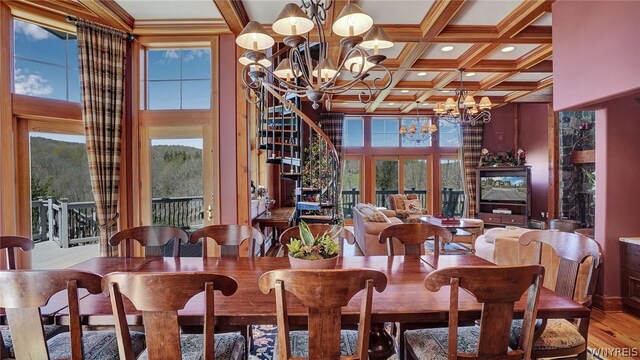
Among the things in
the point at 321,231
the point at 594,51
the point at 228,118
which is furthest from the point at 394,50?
the point at 321,231

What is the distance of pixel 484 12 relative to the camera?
329cm

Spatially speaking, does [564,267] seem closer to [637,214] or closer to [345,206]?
[637,214]

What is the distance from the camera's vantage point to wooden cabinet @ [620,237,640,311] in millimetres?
2922

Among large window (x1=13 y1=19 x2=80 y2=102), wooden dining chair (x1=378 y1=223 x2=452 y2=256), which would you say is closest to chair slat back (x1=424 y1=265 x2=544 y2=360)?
wooden dining chair (x1=378 y1=223 x2=452 y2=256)

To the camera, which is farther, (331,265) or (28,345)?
(331,265)

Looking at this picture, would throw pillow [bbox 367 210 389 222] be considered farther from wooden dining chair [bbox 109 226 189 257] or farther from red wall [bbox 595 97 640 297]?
wooden dining chair [bbox 109 226 189 257]

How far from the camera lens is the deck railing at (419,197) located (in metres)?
8.42

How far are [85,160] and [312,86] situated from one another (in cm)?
294

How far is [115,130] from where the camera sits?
133 inches

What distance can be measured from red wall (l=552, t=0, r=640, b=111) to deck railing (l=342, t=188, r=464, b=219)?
555cm

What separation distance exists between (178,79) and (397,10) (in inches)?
105

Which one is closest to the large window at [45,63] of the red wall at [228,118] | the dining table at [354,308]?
the red wall at [228,118]

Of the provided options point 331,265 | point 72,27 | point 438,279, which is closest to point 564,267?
point 438,279

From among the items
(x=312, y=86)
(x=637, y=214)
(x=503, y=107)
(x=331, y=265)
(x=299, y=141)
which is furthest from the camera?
(x=503, y=107)
